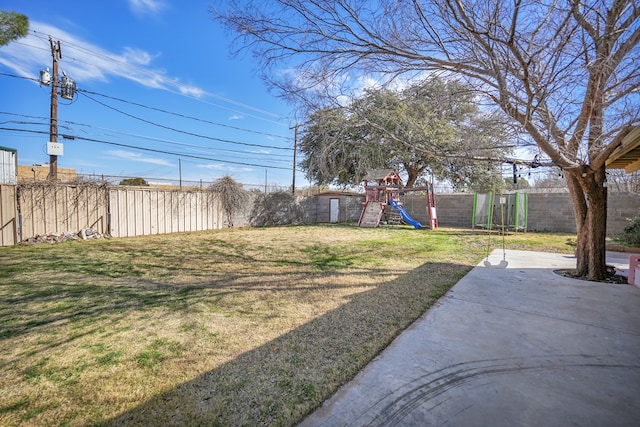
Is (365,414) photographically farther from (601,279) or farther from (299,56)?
(601,279)

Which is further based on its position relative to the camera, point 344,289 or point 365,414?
point 344,289

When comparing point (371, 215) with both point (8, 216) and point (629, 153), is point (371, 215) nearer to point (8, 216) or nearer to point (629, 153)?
point (629, 153)

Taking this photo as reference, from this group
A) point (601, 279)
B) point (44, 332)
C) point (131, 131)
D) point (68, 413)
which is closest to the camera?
point (68, 413)

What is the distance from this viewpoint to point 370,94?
5492mm

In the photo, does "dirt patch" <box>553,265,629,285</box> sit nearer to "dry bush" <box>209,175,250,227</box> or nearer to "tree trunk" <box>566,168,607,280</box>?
"tree trunk" <box>566,168,607,280</box>

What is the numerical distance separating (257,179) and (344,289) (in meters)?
12.0

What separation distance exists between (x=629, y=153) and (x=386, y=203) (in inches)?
411

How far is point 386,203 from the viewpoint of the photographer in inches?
556

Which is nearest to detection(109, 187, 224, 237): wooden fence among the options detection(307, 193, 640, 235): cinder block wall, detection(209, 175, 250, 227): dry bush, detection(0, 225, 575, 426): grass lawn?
detection(209, 175, 250, 227): dry bush

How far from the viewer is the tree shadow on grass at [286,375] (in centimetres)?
162

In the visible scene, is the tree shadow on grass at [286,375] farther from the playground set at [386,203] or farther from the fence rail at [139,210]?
the playground set at [386,203]

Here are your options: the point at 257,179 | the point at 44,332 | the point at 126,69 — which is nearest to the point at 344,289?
the point at 44,332

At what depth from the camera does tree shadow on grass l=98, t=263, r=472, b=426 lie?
1.62 m

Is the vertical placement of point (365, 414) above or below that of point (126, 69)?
below
